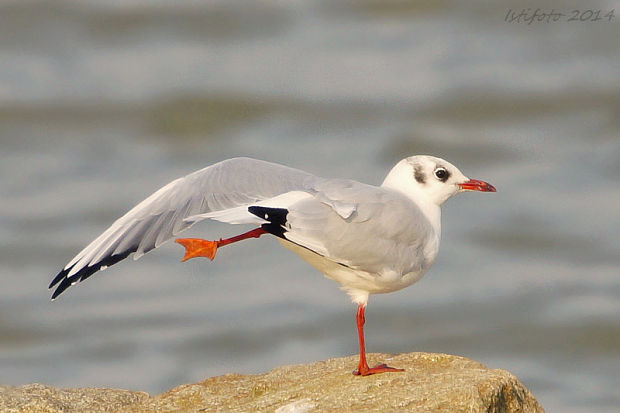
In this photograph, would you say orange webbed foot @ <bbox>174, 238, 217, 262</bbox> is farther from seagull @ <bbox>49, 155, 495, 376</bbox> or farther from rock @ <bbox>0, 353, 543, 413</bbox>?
rock @ <bbox>0, 353, 543, 413</bbox>

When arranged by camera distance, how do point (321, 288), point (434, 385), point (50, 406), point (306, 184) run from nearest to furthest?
point (434, 385) → point (50, 406) → point (306, 184) → point (321, 288)

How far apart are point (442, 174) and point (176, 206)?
114 centimetres

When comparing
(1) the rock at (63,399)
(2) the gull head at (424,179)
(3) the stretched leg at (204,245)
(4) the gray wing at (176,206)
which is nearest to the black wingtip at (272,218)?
(4) the gray wing at (176,206)

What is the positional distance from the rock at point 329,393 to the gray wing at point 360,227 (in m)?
0.43

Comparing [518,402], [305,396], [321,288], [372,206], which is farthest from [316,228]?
[321,288]

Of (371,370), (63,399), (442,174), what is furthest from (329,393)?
(442,174)

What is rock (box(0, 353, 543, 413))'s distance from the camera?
3.89 m

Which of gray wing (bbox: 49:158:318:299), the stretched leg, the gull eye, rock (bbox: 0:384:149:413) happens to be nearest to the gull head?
the gull eye

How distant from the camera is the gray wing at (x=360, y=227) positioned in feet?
13.9

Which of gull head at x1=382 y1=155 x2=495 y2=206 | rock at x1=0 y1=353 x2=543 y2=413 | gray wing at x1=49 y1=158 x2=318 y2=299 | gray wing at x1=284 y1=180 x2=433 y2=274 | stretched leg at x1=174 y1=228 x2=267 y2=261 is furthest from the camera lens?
gull head at x1=382 y1=155 x2=495 y2=206

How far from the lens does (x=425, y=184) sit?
190 inches

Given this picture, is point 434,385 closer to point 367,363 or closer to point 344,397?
point 344,397

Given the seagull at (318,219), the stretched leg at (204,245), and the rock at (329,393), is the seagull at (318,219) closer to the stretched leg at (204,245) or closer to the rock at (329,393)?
the stretched leg at (204,245)

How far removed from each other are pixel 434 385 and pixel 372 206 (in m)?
0.79
